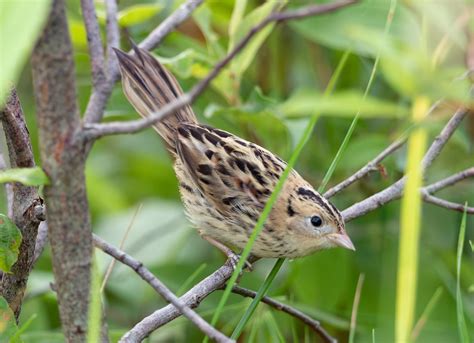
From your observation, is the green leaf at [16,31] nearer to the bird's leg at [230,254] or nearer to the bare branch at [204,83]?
the bare branch at [204,83]

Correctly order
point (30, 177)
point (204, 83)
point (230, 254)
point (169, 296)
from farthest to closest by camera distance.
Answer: point (230, 254)
point (169, 296)
point (30, 177)
point (204, 83)

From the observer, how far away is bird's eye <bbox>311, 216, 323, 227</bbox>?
290 cm

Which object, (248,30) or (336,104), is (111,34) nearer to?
(336,104)

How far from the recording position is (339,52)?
3752 millimetres

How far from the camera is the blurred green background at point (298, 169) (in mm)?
2955

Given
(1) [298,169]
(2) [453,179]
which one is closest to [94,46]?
(2) [453,179]

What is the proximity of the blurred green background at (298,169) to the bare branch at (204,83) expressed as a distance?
1.04 meters

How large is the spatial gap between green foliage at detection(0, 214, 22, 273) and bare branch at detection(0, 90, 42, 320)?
19 cm

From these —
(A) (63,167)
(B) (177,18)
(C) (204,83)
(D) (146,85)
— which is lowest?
(A) (63,167)

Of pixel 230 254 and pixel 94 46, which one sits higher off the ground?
pixel 94 46

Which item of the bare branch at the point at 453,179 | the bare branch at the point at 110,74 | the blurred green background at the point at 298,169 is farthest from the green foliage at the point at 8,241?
the bare branch at the point at 453,179

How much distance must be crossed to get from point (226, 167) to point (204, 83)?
5.76 feet

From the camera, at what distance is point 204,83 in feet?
4.41

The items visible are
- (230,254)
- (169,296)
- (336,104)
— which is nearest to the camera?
(336,104)
